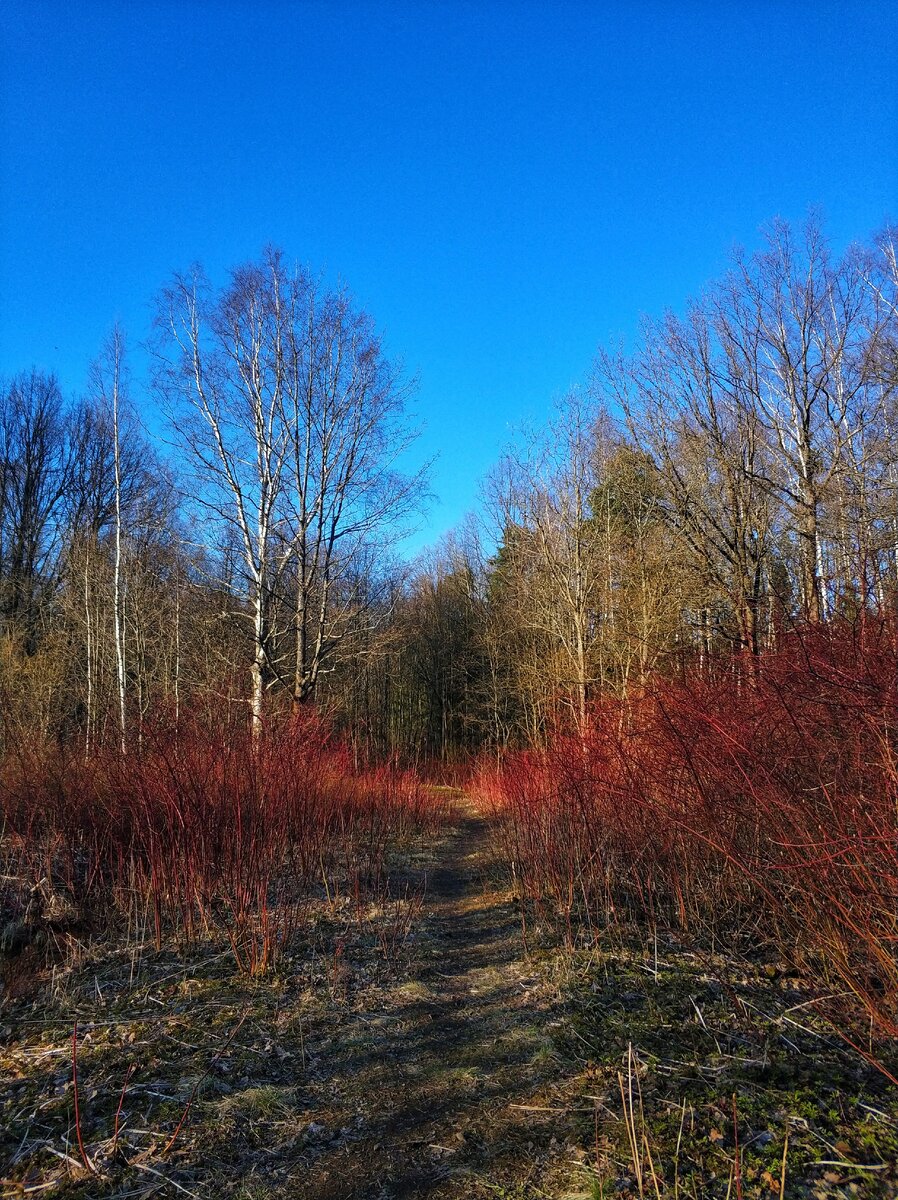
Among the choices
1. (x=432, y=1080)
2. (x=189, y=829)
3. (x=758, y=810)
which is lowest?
(x=432, y=1080)

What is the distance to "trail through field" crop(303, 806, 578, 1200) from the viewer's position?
7.71 feet

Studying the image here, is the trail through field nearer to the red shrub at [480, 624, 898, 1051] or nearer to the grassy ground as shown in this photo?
the grassy ground

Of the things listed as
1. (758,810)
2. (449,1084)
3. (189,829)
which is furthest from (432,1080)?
(189,829)

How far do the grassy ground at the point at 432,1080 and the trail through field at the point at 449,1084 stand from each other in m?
0.01

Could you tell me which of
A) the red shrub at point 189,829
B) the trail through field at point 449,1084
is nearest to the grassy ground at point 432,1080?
the trail through field at point 449,1084

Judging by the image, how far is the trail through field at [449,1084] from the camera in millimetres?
2350

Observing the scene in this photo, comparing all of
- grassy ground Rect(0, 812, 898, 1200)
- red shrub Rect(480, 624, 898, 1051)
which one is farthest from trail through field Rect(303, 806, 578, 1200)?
red shrub Rect(480, 624, 898, 1051)

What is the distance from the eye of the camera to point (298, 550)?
12.2 m

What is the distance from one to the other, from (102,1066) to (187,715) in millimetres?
3675

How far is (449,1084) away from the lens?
117 inches

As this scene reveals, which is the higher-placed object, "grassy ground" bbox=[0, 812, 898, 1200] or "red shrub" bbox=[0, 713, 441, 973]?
"red shrub" bbox=[0, 713, 441, 973]

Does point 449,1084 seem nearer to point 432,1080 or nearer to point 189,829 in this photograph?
point 432,1080

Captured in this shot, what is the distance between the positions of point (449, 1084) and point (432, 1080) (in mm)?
97

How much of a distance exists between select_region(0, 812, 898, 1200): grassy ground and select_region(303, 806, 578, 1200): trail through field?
1cm
